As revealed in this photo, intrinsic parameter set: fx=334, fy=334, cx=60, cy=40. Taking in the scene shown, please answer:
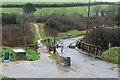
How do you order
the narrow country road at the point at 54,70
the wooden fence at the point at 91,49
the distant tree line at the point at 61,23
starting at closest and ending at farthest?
1. the narrow country road at the point at 54,70
2. the wooden fence at the point at 91,49
3. the distant tree line at the point at 61,23

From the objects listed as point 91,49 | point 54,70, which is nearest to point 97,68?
point 54,70

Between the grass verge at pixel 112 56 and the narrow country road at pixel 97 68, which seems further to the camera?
the grass verge at pixel 112 56

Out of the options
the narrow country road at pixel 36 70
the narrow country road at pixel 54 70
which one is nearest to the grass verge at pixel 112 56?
the narrow country road at pixel 54 70

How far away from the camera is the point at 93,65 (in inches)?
776

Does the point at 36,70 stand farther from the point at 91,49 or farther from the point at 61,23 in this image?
the point at 61,23

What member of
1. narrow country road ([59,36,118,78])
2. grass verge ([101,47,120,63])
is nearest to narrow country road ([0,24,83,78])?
narrow country road ([59,36,118,78])

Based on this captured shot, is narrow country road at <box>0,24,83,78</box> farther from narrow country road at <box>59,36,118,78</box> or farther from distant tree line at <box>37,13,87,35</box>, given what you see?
distant tree line at <box>37,13,87,35</box>

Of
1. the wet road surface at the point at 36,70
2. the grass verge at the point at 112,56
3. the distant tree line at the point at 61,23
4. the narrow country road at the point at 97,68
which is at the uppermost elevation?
the distant tree line at the point at 61,23

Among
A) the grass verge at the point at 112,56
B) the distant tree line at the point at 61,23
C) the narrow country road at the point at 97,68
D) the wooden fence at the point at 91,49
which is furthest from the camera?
the distant tree line at the point at 61,23

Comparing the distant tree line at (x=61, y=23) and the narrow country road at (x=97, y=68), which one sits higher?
the distant tree line at (x=61, y=23)

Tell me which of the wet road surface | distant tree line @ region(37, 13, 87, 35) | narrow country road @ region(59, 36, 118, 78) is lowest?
narrow country road @ region(59, 36, 118, 78)

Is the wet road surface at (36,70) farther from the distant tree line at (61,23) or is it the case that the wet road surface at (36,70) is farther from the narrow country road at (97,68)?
the distant tree line at (61,23)

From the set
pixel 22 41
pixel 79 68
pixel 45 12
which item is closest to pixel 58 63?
pixel 79 68

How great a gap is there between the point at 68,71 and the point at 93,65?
3088 millimetres
